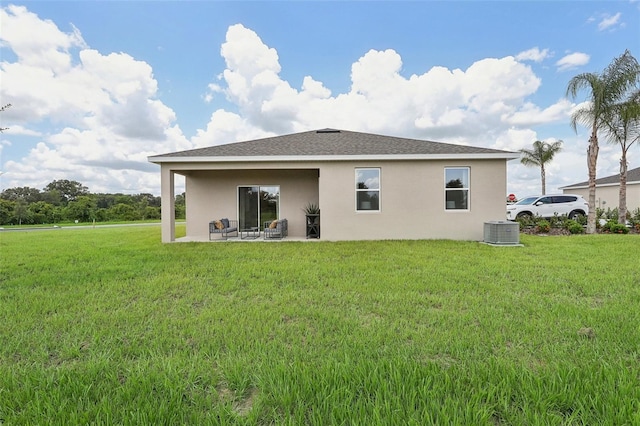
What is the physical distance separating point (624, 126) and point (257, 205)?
17416 mm

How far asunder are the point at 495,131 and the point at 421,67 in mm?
7853

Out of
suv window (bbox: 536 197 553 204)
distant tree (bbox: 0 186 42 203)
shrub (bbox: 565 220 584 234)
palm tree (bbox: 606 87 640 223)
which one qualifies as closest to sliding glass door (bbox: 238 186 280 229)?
shrub (bbox: 565 220 584 234)

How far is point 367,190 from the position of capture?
10367 millimetres

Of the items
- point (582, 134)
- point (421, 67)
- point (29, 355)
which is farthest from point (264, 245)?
point (582, 134)

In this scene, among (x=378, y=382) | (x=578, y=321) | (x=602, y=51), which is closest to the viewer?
(x=378, y=382)

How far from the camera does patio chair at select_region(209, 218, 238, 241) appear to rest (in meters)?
10.5

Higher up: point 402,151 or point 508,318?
point 402,151

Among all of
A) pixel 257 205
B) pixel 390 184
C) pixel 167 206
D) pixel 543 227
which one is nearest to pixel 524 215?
pixel 543 227

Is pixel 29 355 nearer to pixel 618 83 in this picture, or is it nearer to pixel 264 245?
pixel 264 245

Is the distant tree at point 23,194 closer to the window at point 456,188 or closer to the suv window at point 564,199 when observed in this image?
the window at point 456,188

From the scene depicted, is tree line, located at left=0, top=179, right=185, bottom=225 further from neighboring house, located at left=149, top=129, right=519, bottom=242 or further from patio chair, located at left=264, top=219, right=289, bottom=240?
Answer: neighboring house, located at left=149, top=129, right=519, bottom=242

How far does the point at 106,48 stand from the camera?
11.7m

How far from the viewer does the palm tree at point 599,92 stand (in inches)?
443

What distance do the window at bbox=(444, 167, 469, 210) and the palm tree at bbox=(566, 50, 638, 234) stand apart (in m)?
6.36
